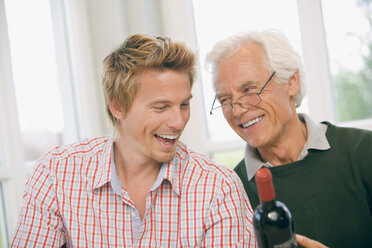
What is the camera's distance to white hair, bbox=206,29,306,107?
1.71m

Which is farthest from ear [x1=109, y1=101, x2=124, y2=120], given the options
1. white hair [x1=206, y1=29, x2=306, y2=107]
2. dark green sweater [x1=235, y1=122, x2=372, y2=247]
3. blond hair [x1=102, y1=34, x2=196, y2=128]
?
dark green sweater [x1=235, y1=122, x2=372, y2=247]

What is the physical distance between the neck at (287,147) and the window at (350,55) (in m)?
1.27

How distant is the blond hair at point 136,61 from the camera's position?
1.50m

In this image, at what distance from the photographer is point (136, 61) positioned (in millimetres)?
1502

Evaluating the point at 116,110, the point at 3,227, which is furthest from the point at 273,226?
the point at 3,227

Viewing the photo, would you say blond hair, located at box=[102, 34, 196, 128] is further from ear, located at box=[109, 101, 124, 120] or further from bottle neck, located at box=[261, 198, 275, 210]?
bottle neck, located at box=[261, 198, 275, 210]

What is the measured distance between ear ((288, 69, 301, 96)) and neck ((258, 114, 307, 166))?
0.35ft

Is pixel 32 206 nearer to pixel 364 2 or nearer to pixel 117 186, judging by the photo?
pixel 117 186

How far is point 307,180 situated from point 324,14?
1641 mm

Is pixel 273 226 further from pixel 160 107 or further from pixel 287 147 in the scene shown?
pixel 287 147

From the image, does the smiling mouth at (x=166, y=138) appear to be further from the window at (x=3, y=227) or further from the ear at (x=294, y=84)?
the window at (x=3, y=227)

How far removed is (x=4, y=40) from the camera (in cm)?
235

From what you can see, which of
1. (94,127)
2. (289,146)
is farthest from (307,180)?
(94,127)

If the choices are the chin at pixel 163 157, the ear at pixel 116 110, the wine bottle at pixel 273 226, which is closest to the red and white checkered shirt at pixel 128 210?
the chin at pixel 163 157
